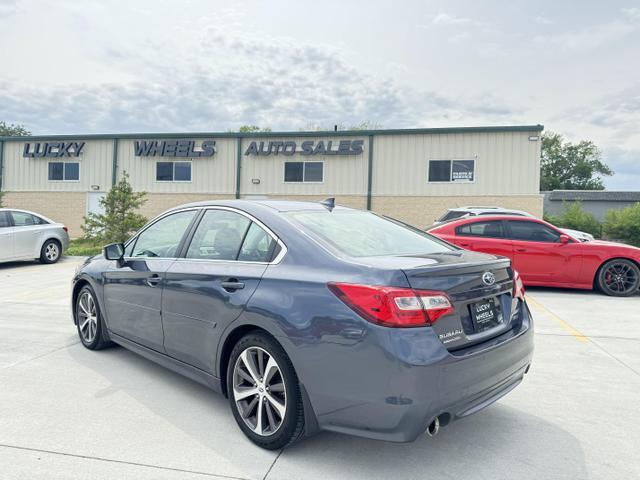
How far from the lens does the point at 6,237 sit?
466 inches

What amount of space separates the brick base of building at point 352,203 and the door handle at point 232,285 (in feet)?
51.2

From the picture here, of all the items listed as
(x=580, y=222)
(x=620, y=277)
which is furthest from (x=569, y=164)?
(x=620, y=277)

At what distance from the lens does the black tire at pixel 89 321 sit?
4.96 meters

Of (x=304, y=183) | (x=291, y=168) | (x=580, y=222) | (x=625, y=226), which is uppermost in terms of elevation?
(x=291, y=168)

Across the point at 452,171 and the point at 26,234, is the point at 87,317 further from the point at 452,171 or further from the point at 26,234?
the point at 452,171

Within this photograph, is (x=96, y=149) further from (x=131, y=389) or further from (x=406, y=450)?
(x=406, y=450)

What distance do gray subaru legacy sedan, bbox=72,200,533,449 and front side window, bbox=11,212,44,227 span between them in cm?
1020

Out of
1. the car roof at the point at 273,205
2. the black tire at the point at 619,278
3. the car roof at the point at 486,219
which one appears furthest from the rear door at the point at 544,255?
the car roof at the point at 273,205

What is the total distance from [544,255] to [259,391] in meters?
7.57

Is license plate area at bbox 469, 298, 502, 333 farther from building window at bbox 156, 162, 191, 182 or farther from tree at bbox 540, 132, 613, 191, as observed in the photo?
tree at bbox 540, 132, 613, 191

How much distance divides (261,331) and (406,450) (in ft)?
3.88

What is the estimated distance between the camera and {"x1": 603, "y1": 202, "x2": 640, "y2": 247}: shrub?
73.6ft

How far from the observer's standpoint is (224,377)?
337 cm

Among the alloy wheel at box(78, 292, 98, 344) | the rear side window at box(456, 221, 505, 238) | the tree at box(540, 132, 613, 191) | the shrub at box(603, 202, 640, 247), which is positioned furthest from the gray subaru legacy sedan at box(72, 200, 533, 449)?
the tree at box(540, 132, 613, 191)
